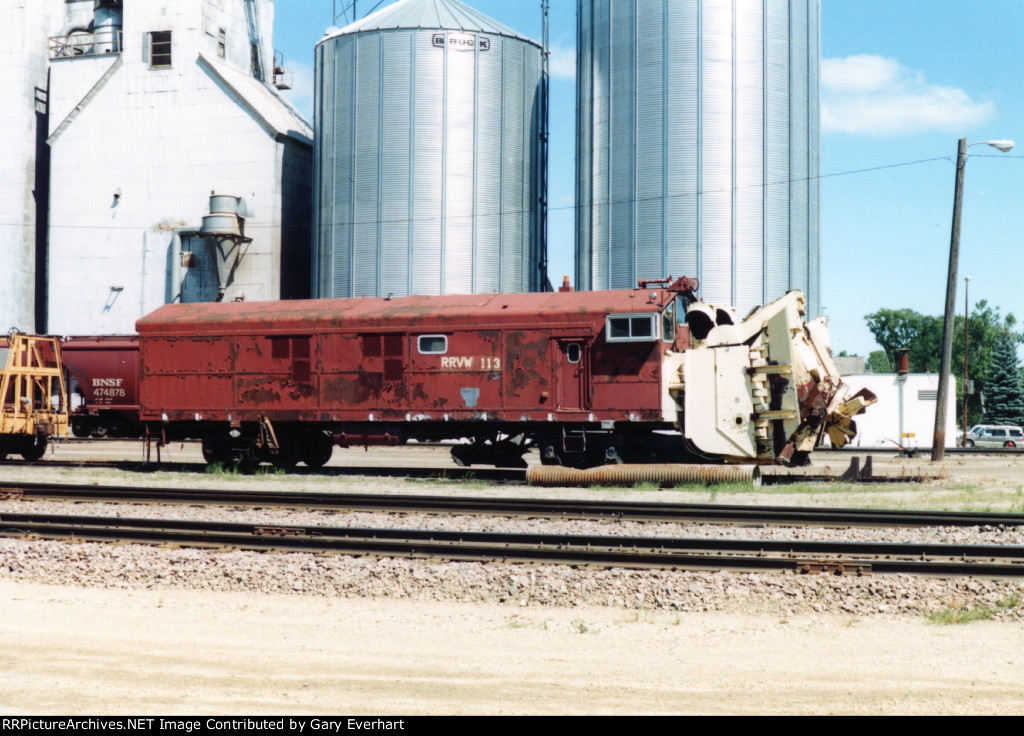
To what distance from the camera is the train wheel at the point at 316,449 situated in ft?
78.8

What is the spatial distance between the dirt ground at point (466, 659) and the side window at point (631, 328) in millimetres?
11567

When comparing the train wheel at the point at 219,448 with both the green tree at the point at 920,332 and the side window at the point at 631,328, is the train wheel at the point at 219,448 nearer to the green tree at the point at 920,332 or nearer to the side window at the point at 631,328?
the side window at the point at 631,328

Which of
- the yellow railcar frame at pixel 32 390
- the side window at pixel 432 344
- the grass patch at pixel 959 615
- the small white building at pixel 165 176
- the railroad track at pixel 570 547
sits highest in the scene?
the small white building at pixel 165 176

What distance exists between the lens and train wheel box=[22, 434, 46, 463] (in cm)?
2791

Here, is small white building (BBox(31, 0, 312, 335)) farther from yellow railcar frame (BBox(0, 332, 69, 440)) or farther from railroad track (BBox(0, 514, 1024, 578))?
railroad track (BBox(0, 514, 1024, 578))

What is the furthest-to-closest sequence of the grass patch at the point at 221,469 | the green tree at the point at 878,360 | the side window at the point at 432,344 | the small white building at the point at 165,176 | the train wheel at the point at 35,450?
the green tree at the point at 878,360 → the small white building at the point at 165,176 → the train wheel at the point at 35,450 → the grass patch at the point at 221,469 → the side window at the point at 432,344

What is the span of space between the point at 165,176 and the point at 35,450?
64.4ft

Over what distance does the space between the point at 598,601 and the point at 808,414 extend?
11.5 metres

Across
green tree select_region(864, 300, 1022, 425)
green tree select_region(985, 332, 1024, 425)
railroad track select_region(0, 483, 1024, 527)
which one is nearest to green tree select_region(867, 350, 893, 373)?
green tree select_region(864, 300, 1022, 425)

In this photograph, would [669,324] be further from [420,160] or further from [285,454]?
[420,160]

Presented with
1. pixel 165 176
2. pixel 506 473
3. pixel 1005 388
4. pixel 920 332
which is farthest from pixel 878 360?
pixel 506 473

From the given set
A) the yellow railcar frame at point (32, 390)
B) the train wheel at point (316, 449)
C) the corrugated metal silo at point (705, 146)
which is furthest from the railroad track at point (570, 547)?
the corrugated metal silo at point (705, 146)

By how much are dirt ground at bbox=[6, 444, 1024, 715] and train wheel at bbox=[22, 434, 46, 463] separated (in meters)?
19.0

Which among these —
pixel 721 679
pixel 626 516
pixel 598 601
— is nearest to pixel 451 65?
pixel 626 516
